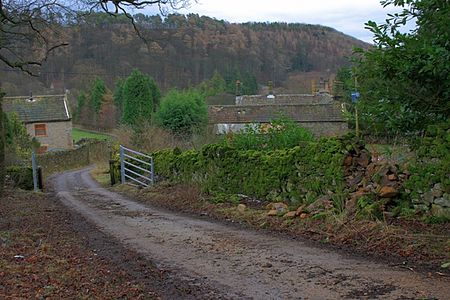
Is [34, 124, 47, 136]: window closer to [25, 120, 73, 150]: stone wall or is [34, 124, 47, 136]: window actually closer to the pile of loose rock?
[25, 120, 73, 150]: stone wall

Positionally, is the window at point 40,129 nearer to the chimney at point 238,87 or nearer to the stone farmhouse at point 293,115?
the stone farmhouse at point 293,115

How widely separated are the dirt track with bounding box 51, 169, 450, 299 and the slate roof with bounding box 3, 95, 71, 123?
45130 mm

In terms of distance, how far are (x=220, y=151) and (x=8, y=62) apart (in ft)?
27.8

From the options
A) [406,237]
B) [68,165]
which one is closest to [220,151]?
[406,237]

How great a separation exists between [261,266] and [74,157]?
42.8m

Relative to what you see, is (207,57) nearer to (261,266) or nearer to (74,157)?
(74,157)

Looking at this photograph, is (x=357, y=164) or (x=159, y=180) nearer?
(x=357, y=164)

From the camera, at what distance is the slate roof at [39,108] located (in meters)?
51.9

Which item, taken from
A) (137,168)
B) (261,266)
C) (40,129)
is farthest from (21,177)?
(40,129)

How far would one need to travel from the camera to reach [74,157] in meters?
46.8

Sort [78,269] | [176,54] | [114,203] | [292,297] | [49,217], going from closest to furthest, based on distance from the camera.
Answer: [292,297], [78,269], [49,217], [114,203], [176,54]

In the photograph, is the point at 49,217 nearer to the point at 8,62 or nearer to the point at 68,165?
the point at 8,62

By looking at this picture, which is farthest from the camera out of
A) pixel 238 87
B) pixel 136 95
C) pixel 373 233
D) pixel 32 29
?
pixel 238 87

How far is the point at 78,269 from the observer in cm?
631
